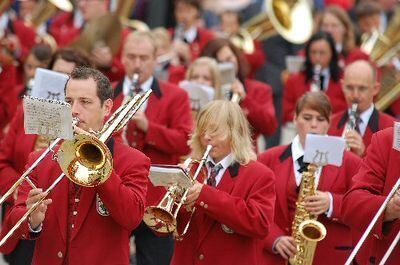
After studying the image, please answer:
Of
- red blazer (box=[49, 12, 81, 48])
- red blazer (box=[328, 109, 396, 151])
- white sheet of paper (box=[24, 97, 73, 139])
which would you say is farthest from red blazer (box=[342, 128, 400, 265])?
red blazer (box=[49, 12, 81, 48])

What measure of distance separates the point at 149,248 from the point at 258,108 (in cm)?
234

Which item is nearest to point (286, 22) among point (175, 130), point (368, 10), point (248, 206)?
point (368, 10)

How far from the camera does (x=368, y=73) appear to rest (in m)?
10.0

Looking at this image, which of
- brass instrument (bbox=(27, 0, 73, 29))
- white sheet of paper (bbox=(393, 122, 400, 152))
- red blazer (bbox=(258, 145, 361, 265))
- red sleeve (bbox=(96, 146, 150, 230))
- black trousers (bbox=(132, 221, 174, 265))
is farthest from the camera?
brass instrument (bbox=(27, 0, 73, 29))

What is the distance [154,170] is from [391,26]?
7057mm

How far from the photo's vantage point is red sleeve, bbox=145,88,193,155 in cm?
986

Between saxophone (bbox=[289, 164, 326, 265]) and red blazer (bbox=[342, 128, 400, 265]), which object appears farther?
saxophone (bbox=[289, 164, 326, 265])

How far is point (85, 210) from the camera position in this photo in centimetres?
719

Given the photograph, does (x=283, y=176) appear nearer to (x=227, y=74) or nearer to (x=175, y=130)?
(x=175, y=130)

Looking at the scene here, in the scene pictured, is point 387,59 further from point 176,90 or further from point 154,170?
point 154,170

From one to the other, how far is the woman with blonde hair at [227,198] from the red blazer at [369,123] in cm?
187

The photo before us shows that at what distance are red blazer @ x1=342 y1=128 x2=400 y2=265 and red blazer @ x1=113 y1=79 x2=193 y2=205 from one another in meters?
2.70

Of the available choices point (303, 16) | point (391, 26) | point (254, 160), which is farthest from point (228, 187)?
point (303, 16)

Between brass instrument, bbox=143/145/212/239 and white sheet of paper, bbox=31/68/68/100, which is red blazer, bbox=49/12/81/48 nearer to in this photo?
white sheet of paper, bbox=31/68/68/100
